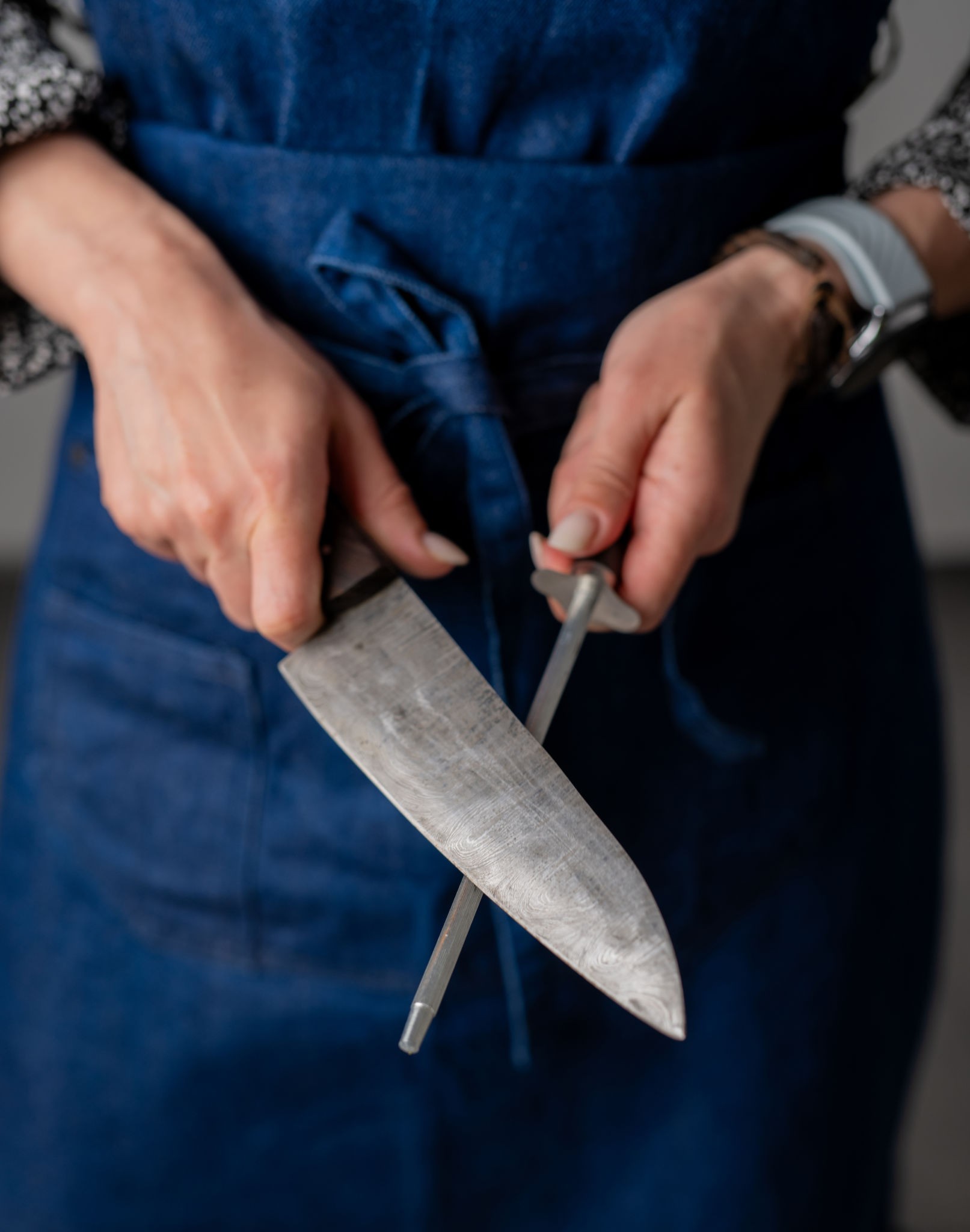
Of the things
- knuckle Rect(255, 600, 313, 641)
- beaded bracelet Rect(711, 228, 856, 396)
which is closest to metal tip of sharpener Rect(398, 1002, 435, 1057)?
→ knuckle Rect(255, 600, 313, 641)

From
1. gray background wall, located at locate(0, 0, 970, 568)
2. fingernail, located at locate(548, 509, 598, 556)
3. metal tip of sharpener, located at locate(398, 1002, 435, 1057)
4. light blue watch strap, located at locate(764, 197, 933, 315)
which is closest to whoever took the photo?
metal tip of sharpener, located at locate(398, 1002, 435, 1057)

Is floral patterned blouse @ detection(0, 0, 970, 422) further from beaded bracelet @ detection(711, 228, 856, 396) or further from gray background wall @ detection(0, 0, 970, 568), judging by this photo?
gray background wall @ detection(0, 0, 970, 568)

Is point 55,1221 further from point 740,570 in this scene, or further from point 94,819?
point 740,570

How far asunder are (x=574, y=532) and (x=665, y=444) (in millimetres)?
67

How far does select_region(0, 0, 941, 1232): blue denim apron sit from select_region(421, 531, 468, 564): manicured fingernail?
0.05 m

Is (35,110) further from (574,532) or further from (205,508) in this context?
(574,532)

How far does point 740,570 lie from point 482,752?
11.5 inches

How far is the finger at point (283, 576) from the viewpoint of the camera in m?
0.43

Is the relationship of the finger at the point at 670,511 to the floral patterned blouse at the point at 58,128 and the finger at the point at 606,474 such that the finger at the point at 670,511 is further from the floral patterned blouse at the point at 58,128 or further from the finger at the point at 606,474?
the floral patterned blouse at the point at 58,128

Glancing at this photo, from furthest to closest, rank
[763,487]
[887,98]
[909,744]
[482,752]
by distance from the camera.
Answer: [887,98], [909,744], [763,487], [482,752]

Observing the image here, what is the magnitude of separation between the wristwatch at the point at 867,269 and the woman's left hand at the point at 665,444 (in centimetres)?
7

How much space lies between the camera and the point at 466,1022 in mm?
628

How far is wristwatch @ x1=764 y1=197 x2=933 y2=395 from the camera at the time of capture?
0.54 metres

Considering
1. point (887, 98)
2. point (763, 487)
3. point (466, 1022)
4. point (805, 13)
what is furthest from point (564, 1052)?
point (887, 98)
